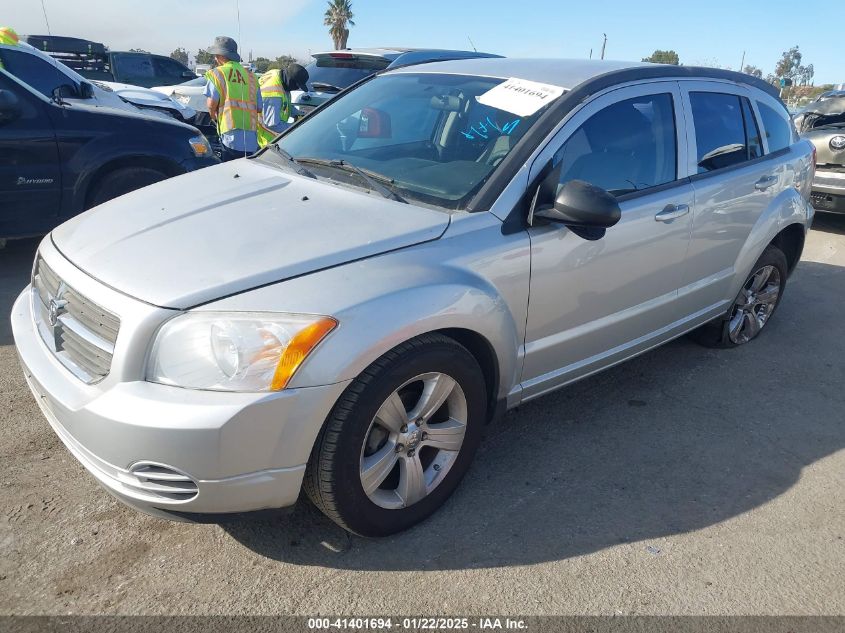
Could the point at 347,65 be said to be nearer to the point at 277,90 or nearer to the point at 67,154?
the point at 277,90

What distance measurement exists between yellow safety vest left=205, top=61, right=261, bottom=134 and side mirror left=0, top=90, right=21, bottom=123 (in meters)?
1.73

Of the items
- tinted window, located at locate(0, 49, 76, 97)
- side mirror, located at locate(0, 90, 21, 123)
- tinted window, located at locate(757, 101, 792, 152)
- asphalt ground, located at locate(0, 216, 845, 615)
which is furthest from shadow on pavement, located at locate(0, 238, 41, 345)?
tinted window, located at locate(757, 101, 792, 152)

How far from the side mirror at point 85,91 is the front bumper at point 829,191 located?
7.69 meters

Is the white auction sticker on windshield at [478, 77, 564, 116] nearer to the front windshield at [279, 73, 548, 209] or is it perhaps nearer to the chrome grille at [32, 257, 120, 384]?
the front windshield at [279, 73, 548, 209]

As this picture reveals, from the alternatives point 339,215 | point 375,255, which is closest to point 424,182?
point 339,215

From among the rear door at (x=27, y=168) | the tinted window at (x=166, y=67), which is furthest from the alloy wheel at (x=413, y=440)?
the tinted window at (x=166, y=67)

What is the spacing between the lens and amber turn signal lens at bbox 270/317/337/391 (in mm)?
2066

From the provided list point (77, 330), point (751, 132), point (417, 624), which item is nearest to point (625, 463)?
point (417, 624)

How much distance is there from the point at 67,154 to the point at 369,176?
11.2ft

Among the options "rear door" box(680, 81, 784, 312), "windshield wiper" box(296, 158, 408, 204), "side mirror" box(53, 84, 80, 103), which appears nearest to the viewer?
"windshield wiper" box(296, 158, 408, 204)

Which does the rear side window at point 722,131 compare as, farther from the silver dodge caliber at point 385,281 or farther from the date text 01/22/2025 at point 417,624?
the date text 01/22/2025 at point 417,624

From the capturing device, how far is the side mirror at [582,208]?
103 inches

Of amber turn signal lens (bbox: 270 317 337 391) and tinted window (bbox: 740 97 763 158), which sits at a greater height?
tinted window (bbox: 740 97 763 158)

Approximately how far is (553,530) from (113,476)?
163cm
